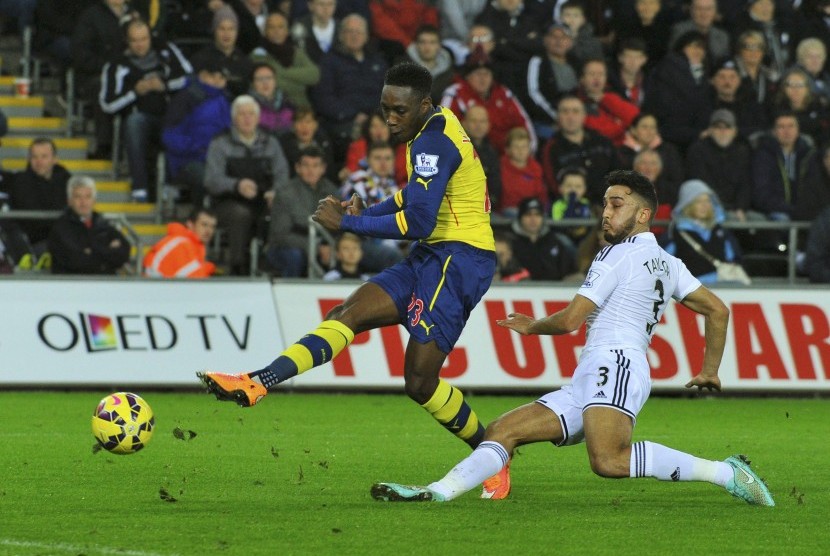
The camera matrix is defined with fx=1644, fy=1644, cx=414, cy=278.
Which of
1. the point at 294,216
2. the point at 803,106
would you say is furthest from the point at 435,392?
the point at 803,106

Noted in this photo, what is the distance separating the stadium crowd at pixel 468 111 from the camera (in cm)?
1722

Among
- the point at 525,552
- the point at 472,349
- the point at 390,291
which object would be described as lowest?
the point at 472,349

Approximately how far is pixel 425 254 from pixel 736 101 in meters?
11.2

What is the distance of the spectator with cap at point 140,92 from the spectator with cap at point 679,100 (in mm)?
5647

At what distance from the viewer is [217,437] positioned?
12.2 m

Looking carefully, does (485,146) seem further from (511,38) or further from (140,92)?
(140,92)

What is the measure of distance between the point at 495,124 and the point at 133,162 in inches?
162

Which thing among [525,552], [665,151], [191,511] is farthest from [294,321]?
[525,552]

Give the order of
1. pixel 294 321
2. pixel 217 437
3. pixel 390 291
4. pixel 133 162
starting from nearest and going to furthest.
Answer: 1. pixel 390 291
2. pixel 217 437
3. pixel 294 321
4. pixel 133 162

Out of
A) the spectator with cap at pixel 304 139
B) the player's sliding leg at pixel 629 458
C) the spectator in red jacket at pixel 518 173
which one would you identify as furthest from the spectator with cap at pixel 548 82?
the player's sliding leg at pixel 629 458

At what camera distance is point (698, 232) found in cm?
1709

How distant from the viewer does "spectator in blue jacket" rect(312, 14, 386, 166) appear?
61.9 ft

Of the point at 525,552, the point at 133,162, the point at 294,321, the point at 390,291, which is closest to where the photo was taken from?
the point at 525,552

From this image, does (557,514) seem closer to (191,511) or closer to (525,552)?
(525,552)
